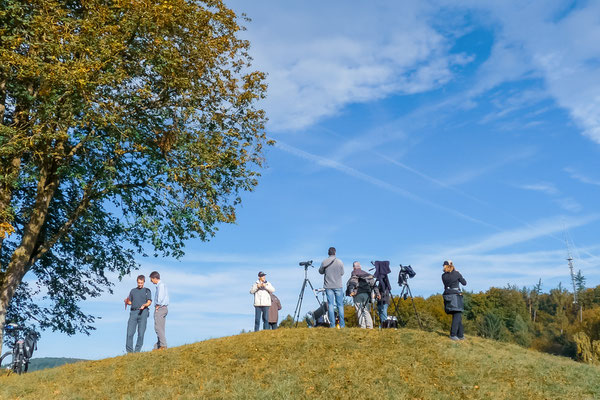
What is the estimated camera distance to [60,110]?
693 inches

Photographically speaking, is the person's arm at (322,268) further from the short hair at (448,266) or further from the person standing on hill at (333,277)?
the short hair at (448,266)

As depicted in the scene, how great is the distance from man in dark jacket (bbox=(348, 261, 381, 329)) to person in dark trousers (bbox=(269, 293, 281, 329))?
3.12 metres

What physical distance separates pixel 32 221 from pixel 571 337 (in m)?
84.6

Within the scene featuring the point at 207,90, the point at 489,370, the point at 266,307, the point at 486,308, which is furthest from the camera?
the point at 486,308

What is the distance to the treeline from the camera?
74.5 metres

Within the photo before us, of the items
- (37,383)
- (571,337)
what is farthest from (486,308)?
(37,383)

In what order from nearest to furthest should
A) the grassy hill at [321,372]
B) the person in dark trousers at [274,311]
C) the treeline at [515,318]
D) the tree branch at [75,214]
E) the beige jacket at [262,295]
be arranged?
the grassy hill at [321,372] < the beige jacket at [262,295] < the person in dark trousers at [274,311] < the tree branch at [75,214] < the treeline at [515,318]

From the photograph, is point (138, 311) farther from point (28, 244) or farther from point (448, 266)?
point (448, 266)

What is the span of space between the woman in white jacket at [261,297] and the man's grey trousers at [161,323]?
3253 mm

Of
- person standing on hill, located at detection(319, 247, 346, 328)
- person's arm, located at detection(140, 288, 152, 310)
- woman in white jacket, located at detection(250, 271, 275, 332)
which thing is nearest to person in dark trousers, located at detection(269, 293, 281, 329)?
woman in white jacket, located at detection(250, 271, 275, 332)

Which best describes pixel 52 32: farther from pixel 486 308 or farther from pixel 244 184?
pixel 486 308

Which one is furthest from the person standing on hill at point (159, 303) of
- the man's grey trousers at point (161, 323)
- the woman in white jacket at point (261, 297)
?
the woman in white jacket at point (261, 297)

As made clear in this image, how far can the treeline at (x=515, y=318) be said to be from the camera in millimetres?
74500

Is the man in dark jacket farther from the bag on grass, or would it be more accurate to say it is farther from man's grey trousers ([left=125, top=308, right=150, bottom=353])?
man's grey trousers ([left=125, top=308, right=150, bottom=353])
